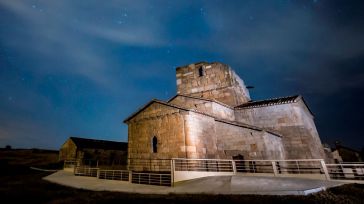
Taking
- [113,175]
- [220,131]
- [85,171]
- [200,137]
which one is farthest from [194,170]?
[85,171]

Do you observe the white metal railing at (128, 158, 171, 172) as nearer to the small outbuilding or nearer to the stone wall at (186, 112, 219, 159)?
the stone wall at (186, 112, 219, 159)

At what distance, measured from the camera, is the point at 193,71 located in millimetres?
23562

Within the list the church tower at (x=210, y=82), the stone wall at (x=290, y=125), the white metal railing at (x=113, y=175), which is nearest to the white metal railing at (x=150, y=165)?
the white metal railing at (x=113, y=175)

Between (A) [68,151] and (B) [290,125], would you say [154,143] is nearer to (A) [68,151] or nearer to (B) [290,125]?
(B) [290,125]

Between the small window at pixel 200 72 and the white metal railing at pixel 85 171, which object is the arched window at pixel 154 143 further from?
the small window at pixel 200 72

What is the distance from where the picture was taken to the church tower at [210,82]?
2120 centimetres

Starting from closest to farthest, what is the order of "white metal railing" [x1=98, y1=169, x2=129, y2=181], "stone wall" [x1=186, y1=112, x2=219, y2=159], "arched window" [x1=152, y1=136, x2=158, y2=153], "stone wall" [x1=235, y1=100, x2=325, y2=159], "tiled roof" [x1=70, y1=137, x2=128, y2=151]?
"stone wall" [x1=186, y1=112, x2=219, y2=159], "white metal railing" [x1=98, y1=169, x2=129, y2=181], "arched window" [x1=152, y1=136, x2=158, y2=153], "stone wall" [x1=235, y1=100, x2=325, y2=159], "tiled roof" [x1=70, y1=137, x2=128, y2=151]

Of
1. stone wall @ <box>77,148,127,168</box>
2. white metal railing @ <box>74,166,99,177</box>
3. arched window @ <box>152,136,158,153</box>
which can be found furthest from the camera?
stone wall @ <box>77,148,127,168</box>

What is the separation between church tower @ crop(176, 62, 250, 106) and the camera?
21203mm

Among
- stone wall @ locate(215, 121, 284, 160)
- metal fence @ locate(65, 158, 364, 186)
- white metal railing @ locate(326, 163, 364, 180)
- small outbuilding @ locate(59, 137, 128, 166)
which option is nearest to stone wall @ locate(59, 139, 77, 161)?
small outbuilding @ locate(59, 137, 128, 166)

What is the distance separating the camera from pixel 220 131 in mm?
15172

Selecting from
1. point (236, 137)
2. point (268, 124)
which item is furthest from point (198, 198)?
point (268, 124)

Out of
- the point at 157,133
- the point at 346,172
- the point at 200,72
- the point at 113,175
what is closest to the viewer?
the point at 346,172

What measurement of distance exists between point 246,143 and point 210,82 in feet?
34.0
